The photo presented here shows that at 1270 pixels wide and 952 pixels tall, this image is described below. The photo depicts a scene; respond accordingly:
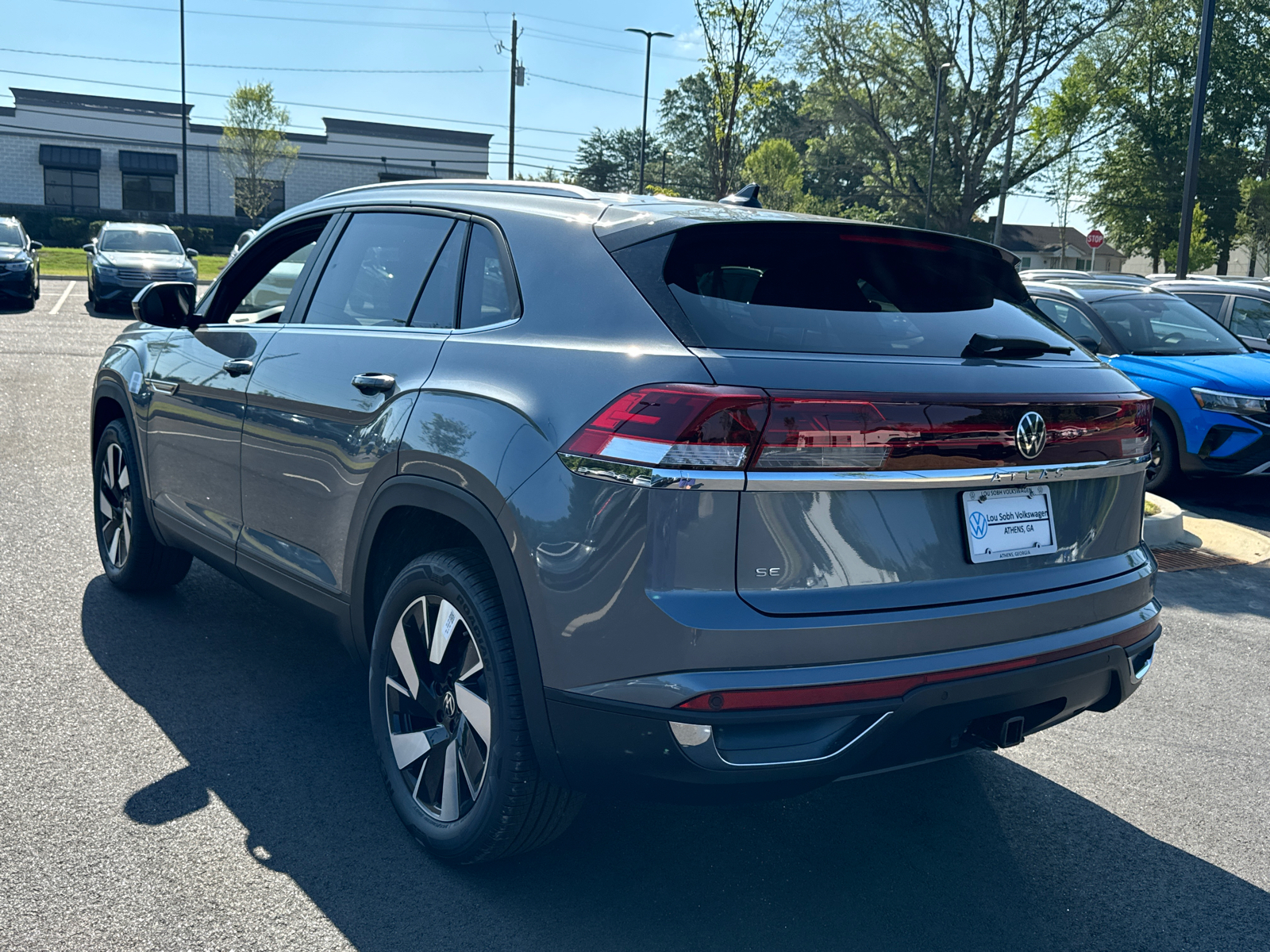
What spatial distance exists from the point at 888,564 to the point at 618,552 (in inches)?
24.0

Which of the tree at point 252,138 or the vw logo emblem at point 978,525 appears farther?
the tree at point 252,138

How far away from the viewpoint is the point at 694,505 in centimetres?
243

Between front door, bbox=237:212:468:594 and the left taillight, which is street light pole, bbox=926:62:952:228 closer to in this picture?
front door, bbox=237:212:468:594

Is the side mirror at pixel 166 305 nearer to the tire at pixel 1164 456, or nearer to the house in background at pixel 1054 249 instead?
the tire at pixel 1164 456

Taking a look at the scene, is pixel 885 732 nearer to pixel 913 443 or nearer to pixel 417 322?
pixel 913 443

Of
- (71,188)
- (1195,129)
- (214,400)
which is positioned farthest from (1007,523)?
(71,188)

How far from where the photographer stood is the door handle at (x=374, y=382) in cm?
327

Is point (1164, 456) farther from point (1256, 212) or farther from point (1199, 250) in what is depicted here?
point (1256, 212)

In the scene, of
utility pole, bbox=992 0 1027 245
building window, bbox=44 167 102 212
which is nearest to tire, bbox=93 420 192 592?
utility pole, bbox=992 0 1027 245

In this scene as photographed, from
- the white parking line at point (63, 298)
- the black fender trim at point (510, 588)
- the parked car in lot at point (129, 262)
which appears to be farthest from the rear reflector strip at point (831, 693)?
the white parking line at point (63, 298)

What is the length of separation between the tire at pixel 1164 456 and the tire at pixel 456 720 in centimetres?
748

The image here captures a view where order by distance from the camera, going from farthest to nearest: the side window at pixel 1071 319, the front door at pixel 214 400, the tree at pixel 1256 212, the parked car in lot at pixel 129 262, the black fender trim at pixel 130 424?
the tree at pixel 1256 212 < the parked car in lot at pixel 129 262 < the side window at pixel 1071 319 < the black fender trim at pixel 130 424 < the front door at pixel 214 400

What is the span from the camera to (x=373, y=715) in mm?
3395

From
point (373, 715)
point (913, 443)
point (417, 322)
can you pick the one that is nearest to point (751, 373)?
point (913, 443)
